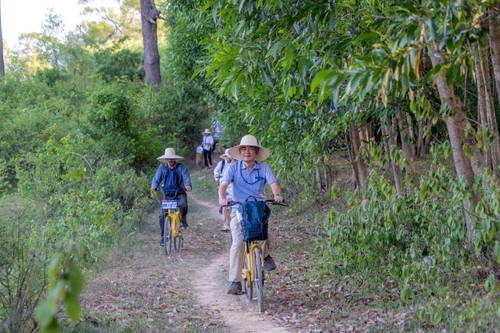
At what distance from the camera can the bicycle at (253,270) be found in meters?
8.14

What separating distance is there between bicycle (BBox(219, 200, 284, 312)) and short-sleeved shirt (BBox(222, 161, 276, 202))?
0.24 metres

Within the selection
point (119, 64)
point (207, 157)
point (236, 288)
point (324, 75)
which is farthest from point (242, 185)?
point (119, 64)

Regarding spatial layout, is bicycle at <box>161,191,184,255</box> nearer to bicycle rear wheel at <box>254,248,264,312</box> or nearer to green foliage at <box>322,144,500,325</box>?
green foliage at <box>322,144,500,325</box>

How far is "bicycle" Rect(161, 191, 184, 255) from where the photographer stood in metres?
13.1

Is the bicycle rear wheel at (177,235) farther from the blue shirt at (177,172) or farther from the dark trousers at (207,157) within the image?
the dark trousers at (207,157)

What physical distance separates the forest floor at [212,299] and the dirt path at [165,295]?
11 millimetres

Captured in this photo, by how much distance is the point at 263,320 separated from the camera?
785 cm

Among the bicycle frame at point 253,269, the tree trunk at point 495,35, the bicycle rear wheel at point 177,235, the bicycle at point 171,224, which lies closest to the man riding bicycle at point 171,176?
the bicycle at point 171,224

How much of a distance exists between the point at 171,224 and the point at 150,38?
16.2m

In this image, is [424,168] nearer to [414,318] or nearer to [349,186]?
[349,186]

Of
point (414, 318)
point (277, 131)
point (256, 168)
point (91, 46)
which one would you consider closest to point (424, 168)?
point (277, 131)

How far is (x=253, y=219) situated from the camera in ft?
27.0

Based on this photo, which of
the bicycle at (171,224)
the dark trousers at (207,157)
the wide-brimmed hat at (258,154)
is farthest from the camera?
the dark trousers at (207,157)

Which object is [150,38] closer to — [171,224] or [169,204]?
[169,204]
